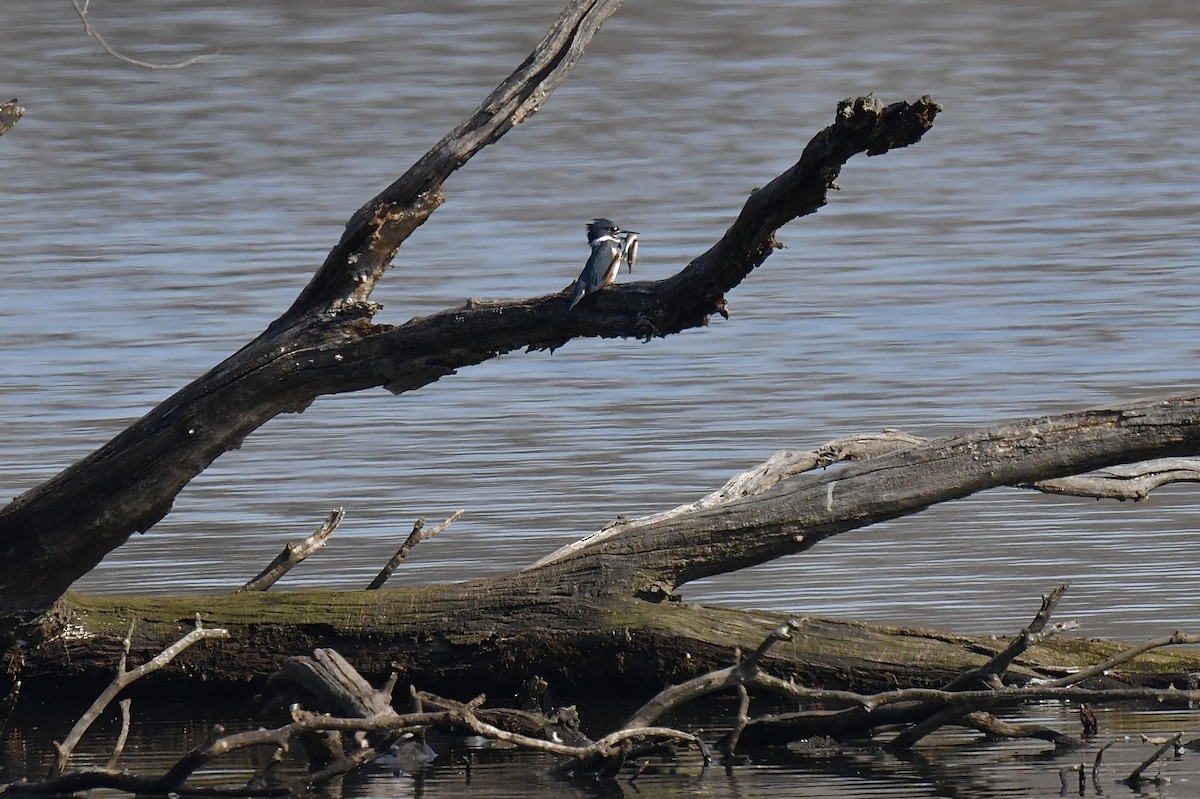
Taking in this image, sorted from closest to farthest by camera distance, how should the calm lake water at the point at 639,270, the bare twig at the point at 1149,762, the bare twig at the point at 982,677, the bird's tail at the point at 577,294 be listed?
1. the bare twig at the point at 1149,762
2. the bird's tail at the point at 577,294
3. the bare twig at the point at 982,677
4. the calm lake water at the point at 639,270

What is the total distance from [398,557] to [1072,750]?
6.98 feet

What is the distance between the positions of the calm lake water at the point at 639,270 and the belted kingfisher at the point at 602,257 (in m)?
1.31

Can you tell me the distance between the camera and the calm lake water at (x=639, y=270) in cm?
855

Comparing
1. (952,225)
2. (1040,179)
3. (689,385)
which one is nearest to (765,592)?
(689,385)

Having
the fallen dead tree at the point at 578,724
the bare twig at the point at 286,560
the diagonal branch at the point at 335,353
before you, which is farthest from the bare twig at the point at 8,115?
the bare twig at the point at 286,560

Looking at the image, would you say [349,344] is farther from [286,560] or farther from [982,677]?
[982,677]

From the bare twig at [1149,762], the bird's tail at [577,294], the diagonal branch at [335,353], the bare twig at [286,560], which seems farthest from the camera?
the bare twig at [286,560]

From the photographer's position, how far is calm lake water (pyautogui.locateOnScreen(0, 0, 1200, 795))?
8.55m

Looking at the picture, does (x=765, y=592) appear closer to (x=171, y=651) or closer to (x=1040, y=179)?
(x=171, y=651)

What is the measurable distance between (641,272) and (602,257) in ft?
26.5

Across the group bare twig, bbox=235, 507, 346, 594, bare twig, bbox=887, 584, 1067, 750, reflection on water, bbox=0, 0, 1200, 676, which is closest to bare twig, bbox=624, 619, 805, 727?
bare twig, bbox=887, 584, 1067, 750

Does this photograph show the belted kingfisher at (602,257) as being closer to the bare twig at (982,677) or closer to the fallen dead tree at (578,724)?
the fallen dead tree at (578,724)

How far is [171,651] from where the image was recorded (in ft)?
17.9

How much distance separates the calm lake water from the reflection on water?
4cm
